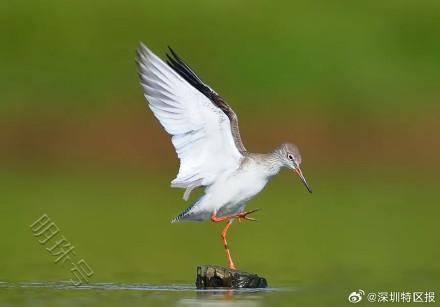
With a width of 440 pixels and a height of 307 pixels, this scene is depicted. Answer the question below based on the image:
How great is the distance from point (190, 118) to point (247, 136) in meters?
20.4

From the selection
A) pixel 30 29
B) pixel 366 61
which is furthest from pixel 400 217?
pixel 30 29

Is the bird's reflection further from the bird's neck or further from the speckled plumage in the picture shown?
the bird's neck

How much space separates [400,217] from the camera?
87.0 ft

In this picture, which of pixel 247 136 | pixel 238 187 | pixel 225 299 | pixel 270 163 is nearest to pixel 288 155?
pixel 270 163

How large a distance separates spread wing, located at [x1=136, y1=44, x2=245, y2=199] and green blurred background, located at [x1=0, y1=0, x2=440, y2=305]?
165 cm

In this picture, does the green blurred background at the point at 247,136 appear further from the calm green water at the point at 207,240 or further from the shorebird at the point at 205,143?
the shorebird at the point at 205,143

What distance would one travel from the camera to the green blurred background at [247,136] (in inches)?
829

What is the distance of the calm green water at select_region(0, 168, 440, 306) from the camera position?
17.0m

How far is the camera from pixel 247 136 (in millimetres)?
37906

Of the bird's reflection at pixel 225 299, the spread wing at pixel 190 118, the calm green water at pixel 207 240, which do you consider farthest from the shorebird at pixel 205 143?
the calm green water at pixel 207 240

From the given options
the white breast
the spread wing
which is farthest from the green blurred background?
the spread wing

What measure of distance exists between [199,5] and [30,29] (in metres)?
6.56

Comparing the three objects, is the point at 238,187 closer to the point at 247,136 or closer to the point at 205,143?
the point at 205,143

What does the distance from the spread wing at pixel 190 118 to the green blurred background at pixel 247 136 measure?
1651mm
